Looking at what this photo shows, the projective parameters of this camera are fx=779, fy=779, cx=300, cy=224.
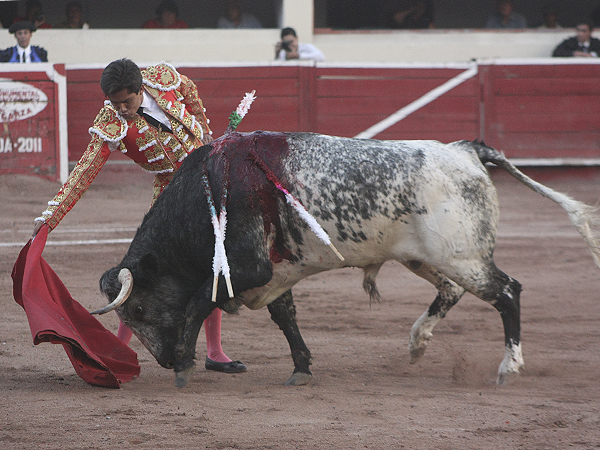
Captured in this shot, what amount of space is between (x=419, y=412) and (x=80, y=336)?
4.36ft

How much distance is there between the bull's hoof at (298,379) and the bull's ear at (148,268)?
65 centimetres

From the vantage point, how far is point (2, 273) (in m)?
4.83

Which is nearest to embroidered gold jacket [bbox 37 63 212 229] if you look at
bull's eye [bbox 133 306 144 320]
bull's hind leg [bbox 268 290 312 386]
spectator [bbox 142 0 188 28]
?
bull's eye [bbox 133 306 144 320]

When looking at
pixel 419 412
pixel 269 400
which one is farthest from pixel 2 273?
pixel 419 412

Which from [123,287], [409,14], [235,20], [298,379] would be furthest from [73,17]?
[298,379]

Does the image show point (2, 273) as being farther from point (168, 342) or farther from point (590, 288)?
point (590, 288)

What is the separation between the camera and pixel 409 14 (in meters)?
9.49

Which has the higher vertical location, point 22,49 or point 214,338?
point 22,49

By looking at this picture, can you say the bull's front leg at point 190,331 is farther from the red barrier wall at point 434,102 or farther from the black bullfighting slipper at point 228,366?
the red barrier wall at point 434,102

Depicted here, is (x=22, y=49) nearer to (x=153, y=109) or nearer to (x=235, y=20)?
(x=235, y=20)

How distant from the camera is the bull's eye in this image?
2990mm

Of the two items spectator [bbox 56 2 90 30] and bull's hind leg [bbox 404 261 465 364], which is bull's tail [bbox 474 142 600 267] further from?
spectator [bbox 56 2 90 30]

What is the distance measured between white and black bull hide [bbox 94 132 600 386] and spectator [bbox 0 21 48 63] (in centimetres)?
522

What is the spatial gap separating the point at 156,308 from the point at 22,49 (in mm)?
5353
